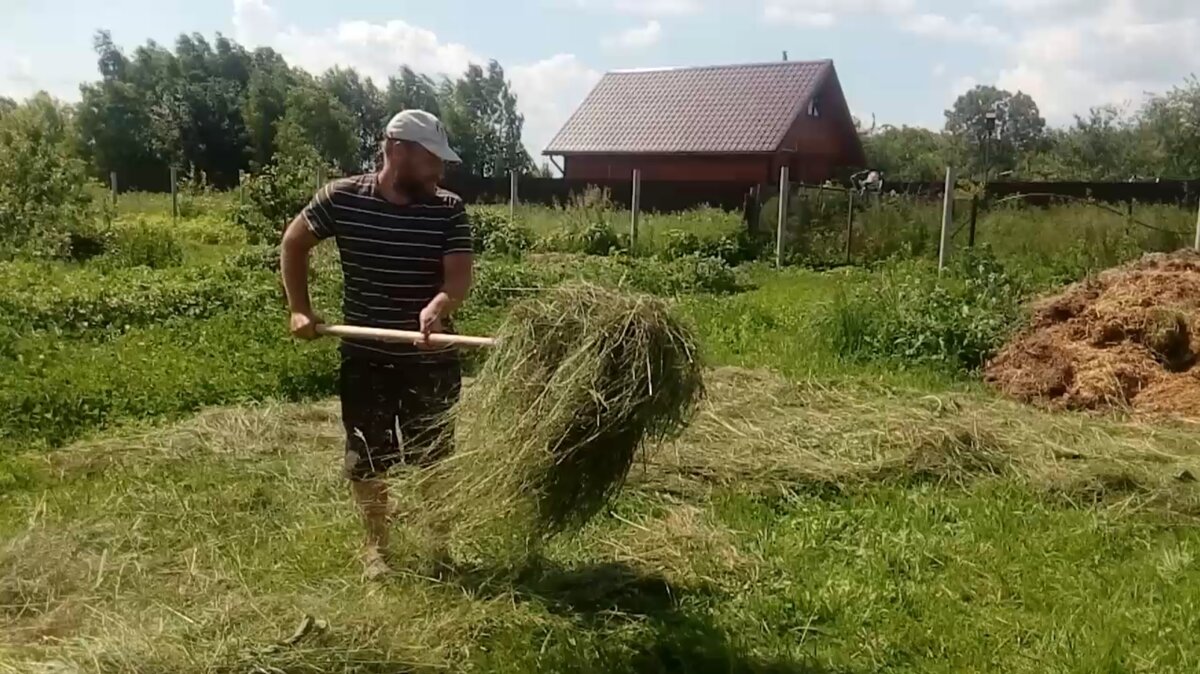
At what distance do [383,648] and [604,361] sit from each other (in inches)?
42.5

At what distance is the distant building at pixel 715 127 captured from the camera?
97.6ft

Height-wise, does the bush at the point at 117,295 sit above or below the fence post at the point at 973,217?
below

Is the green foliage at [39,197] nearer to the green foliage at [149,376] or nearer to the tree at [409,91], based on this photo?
the green foliage at [149,376]

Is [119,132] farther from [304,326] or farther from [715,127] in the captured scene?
[304,326]

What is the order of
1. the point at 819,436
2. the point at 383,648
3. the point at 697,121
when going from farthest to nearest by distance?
the point at 697,121 < the point at 819,436 < the point at 383,648

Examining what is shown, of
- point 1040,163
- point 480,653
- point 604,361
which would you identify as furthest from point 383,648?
point 1040,163

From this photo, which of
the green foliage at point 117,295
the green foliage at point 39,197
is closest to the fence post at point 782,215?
the green foliage at point 117,295

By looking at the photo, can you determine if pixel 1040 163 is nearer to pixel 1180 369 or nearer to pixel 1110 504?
pixel 1180 369

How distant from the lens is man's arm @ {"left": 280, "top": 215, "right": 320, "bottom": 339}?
3.75 metres

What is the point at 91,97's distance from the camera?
46.6 metres

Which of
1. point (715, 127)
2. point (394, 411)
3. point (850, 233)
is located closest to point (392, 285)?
point (394, 411)

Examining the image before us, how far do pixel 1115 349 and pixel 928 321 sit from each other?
135 cm

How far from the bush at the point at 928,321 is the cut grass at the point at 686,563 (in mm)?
1960

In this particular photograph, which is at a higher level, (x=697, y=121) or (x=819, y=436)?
(x=697, y=121)
